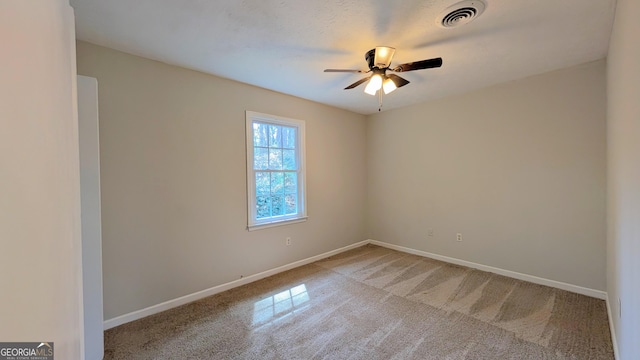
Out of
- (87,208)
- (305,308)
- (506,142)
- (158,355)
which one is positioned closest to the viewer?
(87,208)

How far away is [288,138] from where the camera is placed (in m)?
3.80

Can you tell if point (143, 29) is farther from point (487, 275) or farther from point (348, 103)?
point (487, 275)

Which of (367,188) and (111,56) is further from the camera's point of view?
(367,188)

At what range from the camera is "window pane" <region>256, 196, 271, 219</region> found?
11.4 ft

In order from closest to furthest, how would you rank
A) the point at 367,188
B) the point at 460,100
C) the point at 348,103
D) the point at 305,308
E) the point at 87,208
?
the point at 87,208 → the point at 305,308 → the point at 460,100 → the point at 348,103 → the point at 367,188

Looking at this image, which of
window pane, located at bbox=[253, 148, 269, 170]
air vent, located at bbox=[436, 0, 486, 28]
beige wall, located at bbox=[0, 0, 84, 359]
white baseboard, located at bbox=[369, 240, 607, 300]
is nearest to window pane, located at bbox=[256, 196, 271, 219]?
window pane, located at bbox=[253, 148, 269, 170]

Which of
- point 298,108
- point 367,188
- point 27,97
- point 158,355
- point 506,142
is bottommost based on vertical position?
point 158,355

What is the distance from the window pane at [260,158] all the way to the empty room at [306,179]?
0.03 metres

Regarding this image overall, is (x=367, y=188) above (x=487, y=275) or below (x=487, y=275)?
above

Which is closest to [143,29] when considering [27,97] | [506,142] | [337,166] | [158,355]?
[27,97]

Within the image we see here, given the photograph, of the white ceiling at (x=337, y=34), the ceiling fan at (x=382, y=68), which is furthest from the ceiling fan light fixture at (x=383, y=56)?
the white ceiling at (x=337, y=34)

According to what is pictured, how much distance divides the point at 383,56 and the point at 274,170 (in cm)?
207

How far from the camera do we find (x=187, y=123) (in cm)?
278

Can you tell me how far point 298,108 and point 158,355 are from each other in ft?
10.4
